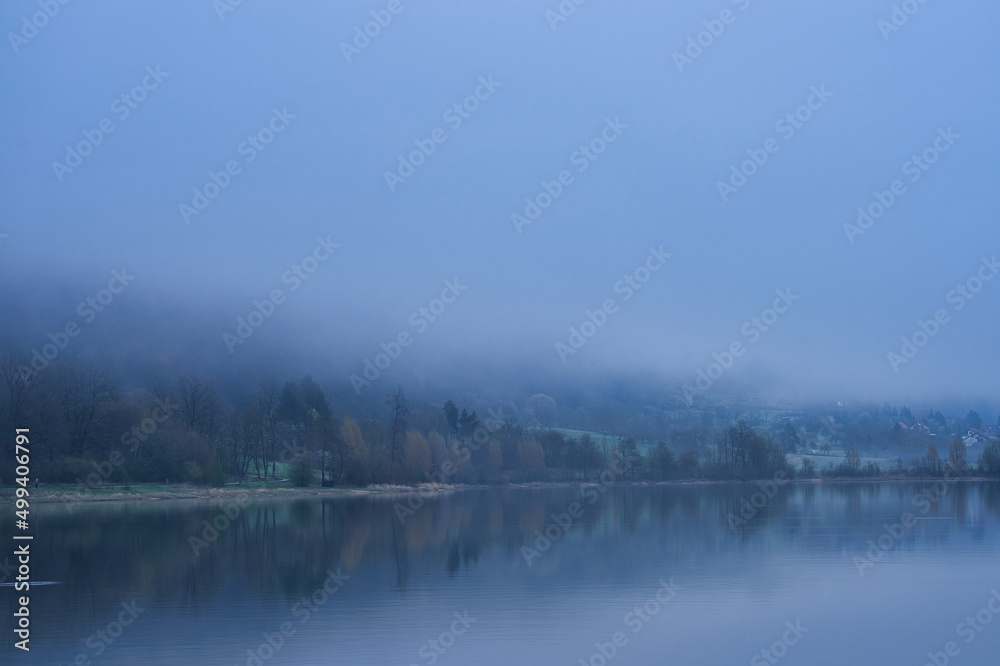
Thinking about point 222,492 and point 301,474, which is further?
point 301,474

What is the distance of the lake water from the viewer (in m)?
16.0

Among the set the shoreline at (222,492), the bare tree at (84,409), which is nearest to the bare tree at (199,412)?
the bare tree at (84,409)

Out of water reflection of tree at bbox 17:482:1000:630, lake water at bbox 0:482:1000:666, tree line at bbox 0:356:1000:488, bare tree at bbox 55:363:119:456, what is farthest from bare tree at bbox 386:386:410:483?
lake water at bbox 0:482:1000:666

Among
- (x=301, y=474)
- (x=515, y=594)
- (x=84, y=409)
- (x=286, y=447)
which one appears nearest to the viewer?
(x=515, y=594)

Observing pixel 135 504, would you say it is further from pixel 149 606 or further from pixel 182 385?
pixel 149 606

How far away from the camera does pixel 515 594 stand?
2156cm

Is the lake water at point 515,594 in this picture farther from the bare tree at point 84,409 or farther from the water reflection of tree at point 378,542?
the bare tree at point 84,409

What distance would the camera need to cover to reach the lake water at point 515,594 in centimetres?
1598

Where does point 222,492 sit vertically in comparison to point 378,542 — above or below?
below

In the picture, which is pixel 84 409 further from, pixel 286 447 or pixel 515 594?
pixel 515 594

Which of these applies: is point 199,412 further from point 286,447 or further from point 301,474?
point 301,474

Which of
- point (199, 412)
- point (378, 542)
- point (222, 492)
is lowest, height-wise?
point (222, 492)

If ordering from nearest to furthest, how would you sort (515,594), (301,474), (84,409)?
(515,594)
(84,409)
(301,474)

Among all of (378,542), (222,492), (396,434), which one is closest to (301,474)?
(222,492)
